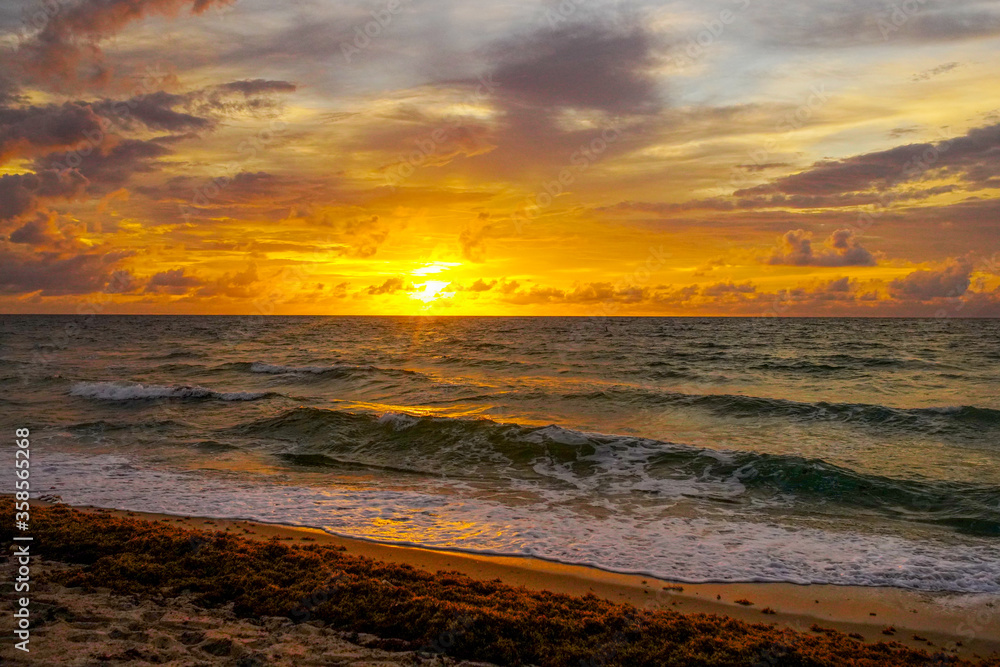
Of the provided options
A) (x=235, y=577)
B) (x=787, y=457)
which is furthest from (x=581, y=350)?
(x=235, y=577)

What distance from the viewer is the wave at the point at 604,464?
12.1m

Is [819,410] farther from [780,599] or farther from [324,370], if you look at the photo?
[324,370]

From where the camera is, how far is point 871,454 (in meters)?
15.7

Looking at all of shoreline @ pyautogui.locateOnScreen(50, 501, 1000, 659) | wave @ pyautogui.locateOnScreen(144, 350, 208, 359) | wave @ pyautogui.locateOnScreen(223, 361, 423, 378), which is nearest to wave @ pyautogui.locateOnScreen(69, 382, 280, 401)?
wave @ pyautogui.locateOnScreen(223, 361, 423, 378)

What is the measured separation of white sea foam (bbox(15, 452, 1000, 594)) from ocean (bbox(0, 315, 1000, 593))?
1.9 inches

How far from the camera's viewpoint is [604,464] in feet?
49.6

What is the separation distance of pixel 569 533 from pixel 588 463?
18.0 feet

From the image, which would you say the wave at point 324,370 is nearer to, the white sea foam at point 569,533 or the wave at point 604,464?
Result: the wave at point 604,464

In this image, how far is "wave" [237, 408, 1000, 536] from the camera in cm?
1213

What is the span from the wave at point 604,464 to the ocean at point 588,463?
2.7 inches

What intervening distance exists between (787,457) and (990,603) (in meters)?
6.97

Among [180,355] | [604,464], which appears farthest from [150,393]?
[180,355]

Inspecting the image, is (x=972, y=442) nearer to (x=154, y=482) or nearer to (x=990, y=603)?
(x=990, y=603)

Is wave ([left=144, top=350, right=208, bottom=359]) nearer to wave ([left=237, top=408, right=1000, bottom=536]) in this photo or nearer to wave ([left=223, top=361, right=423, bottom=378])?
wave ([left=223, top=361, right=423, bottom=378])
